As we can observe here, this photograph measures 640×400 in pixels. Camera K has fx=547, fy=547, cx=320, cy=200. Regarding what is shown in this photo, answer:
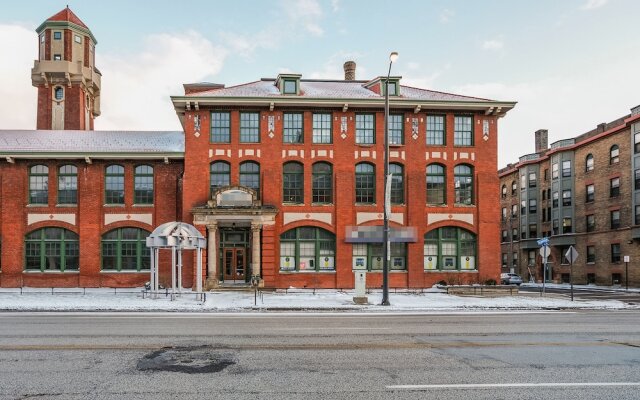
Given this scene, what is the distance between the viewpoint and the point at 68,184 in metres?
34.1

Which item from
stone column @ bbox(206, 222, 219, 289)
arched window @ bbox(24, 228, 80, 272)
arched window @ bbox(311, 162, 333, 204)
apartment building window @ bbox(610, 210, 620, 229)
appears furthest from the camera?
apartment building window @ bbox(610, 210, 620, 229)

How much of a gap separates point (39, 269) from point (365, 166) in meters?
21.1

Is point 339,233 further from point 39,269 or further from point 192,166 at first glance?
point 39,269

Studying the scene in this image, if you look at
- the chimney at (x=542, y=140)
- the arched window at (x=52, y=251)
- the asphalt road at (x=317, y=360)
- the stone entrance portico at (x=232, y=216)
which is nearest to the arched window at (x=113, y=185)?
the arched window at (x=52, y=251)

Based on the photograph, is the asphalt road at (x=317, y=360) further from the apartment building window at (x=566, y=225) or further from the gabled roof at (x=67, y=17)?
the gabled roof at (x=67, y=17)

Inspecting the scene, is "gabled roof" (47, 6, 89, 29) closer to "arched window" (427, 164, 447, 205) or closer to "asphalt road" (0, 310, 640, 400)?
"arched window" (427, 164, 447, 205)

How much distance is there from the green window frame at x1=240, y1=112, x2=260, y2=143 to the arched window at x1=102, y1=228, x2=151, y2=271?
9.09 metres

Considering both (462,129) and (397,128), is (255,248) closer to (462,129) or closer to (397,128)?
(397,128)

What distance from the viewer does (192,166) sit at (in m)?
32.8

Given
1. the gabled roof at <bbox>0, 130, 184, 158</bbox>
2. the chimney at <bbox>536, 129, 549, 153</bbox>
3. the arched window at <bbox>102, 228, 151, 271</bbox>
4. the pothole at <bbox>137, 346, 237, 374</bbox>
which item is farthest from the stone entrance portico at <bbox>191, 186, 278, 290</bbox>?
the chimney at <bbox>536, 129, 549, 153</bbox>

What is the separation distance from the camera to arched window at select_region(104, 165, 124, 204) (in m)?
34.2

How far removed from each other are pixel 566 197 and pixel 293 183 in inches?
1311

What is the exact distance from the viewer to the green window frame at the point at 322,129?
111 ft

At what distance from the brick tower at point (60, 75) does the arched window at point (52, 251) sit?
685 inches
